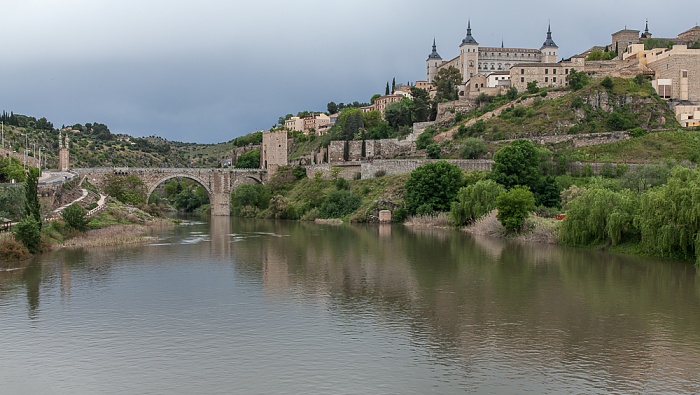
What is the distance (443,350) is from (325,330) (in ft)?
13.5

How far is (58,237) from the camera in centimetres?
4334

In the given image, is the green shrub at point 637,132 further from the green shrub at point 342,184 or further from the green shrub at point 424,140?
the green shrub at point 342,184

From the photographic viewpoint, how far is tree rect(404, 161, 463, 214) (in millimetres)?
64500

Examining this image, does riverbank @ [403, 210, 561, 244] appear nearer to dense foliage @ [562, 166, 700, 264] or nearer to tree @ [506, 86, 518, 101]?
dense foliage @ [562, 166, 700, 264]

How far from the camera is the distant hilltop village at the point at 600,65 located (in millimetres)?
83125

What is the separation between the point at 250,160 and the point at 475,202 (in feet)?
222

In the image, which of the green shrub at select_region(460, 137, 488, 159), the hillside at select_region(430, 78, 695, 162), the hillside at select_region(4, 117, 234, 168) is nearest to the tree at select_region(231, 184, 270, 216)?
the hillside at select_region(430, 78, 695, 162)

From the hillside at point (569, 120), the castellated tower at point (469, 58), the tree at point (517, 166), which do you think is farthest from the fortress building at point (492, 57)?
the tree at point (517, 166)

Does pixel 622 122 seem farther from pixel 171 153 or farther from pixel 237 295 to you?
pixel 171 153

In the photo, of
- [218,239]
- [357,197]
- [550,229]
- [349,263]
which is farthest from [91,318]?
[357,197]

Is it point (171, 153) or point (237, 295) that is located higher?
point (171, 153)

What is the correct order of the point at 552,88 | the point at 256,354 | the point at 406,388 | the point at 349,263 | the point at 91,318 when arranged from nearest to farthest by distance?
the point at 406,388 < the point at 256,354 < the point at 91,318 < the point at 349,263 < the point at 552,88

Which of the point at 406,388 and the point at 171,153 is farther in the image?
the point at 171,153

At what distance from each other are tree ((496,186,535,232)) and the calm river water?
401 inches
